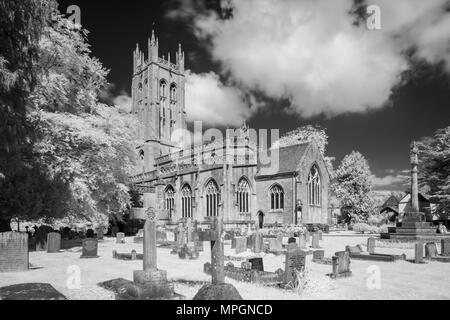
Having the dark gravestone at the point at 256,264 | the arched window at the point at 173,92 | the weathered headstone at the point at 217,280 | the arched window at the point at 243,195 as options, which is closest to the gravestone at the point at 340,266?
the dark gravestone at the point at 256,264

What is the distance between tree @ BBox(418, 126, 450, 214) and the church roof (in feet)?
37.4

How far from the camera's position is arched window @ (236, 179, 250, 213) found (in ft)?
132

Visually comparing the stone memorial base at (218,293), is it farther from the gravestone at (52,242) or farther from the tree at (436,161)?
the tree at (436,161)

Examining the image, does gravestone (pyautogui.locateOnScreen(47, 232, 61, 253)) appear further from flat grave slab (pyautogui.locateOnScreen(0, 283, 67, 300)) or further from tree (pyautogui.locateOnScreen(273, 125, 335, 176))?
tree (pyautogui.locateOnScreen(273, 125, 335, 176))

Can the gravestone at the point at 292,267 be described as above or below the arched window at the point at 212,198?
below

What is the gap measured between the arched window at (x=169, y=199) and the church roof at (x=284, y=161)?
12.4 meters

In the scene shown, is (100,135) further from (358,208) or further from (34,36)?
(358,208)

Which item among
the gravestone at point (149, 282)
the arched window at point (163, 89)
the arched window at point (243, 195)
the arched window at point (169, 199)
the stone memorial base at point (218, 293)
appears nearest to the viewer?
the stone memorial base at point (218, 293)

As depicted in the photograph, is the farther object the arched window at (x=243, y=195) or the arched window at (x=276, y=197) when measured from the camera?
the arched window at (x=243, y=195)

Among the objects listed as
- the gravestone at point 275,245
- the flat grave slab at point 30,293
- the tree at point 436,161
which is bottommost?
the gravestone at point 275,245

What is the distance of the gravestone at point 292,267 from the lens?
9420 millimetres

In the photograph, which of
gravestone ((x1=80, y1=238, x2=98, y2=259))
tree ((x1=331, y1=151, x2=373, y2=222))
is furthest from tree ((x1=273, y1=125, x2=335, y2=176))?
gravestone ((x1=80, y1=238, x2=98, y2=259))

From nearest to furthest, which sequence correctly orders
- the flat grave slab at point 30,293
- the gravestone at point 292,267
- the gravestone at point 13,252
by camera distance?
1. the flat grave slab at point 30,293
2. the gravestone at point 292,267
3. the gravestone at point 13,252
